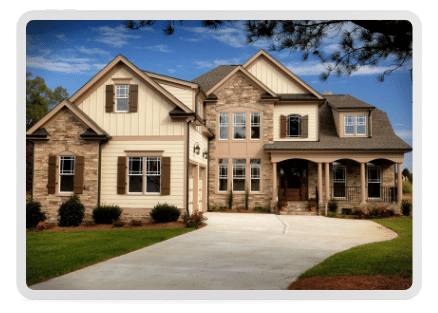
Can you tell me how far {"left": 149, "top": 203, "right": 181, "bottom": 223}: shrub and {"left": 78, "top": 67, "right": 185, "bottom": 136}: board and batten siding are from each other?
8.32ft

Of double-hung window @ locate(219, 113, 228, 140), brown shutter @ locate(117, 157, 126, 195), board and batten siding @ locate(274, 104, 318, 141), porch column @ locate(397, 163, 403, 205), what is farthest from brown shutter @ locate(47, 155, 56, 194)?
porch column @ locate(397, 163, 403, 205)

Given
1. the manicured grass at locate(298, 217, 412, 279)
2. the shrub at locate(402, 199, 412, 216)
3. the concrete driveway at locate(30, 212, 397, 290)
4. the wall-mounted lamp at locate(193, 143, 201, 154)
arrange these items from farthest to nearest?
1. the shrub at locate(402, 199, 412, 216)
2. the wall-mounted lamp at locate(193, 143, 201, 154)
3. the manicured grass at locate(298, 217, 412, 279)
4. the concrete driveway at locate(30, 212, 397, 290)

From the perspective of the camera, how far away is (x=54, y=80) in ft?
19.7

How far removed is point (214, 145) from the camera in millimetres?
19641

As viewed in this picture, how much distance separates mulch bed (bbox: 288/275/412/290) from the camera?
5.23m

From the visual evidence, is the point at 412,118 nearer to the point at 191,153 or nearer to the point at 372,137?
the point at 191,153

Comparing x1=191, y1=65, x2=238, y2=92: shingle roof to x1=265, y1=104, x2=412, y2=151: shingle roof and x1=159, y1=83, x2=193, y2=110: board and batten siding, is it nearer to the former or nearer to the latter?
x1=265, y1=104, x2=412, y2=151: shingle roof

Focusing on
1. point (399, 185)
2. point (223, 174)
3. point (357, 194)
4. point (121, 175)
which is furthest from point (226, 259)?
point (357, 194)

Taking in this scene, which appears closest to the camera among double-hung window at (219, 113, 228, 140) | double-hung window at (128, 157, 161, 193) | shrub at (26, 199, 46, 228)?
shrub at (26, 199, 46, 228)

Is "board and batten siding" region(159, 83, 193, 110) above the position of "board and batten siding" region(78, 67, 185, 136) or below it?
above

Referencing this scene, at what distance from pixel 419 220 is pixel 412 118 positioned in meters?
1.22

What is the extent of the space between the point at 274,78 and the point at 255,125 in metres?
2.55

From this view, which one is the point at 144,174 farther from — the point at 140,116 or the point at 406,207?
the point at 406,207

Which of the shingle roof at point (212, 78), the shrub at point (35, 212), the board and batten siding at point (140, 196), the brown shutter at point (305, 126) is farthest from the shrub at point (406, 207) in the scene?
the shrub at point (35, 212)
